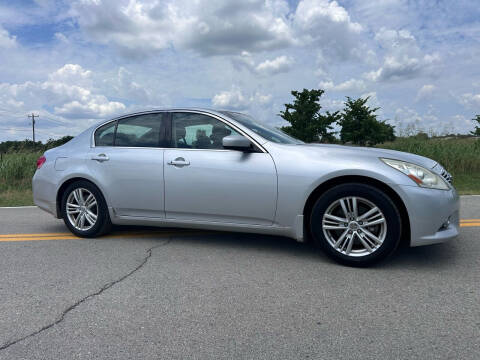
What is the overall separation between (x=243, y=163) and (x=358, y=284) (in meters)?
1.66

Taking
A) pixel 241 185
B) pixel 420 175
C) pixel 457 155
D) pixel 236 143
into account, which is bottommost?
pixel 241 185

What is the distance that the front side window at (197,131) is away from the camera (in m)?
4.75

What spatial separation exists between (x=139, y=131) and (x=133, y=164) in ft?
1.51

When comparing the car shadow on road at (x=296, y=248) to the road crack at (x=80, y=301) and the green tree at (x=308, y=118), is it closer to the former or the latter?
the road crack at (x=80, y=301)

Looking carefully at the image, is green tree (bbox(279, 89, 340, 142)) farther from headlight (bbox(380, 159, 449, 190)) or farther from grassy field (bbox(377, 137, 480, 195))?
headlight (bbox(380, 159, 449, 190))

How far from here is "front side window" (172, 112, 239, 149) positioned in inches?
187

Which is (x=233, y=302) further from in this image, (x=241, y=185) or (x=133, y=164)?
(x=133, y=164)

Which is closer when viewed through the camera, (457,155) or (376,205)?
(376,205)

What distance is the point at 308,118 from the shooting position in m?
34.4

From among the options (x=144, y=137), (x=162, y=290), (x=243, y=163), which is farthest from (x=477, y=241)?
(x=144, y=137)

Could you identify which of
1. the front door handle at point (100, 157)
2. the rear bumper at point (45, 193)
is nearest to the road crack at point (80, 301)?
the front door handle at point (100, 157)

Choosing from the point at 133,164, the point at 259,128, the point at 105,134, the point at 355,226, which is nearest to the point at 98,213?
the point at 133,164

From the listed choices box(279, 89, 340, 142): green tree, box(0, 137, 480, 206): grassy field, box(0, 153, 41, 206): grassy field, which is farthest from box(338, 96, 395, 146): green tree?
box(0, 153, 41, 206): grassy field

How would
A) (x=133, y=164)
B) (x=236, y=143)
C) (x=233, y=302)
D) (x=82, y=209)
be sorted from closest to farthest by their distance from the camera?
(x=233, y=302)
(x=236, y=143)
(x=133, y=164)
(x=82, y=209)
